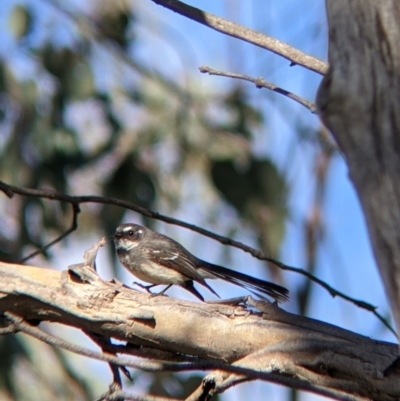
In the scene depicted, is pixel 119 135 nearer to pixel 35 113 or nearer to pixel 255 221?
pixel 35 113

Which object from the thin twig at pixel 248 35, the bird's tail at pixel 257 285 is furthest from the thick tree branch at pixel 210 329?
the bird's tail at pixel 257 285

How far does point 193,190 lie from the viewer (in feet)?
16.3

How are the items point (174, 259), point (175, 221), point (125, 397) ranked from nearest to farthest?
point (125, 397), point (175, 221), point (174, 259)

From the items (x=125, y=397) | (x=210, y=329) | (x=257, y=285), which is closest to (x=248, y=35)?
(x=210, y=329)

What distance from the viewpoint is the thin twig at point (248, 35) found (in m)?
1.87

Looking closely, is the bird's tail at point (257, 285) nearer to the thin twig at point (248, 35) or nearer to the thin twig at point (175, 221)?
the thin twig at point (175, 221)

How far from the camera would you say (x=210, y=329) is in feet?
6.39

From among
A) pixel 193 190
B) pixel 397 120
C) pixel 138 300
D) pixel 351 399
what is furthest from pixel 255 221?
pixel 397 120

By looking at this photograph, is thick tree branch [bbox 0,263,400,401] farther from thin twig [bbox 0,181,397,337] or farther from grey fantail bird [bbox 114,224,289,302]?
grey fantail bird [bbox 114,224,289,302]

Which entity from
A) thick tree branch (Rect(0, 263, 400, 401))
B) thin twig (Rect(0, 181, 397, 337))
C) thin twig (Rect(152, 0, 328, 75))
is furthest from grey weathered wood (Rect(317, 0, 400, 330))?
thin twig (Rect(0, 181, 397, 337))

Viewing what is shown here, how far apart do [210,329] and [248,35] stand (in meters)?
0.71

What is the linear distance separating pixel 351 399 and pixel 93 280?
0.76 meters

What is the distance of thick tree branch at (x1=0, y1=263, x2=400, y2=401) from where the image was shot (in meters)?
1.86

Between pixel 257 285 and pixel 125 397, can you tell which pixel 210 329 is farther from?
pixel 257 285
